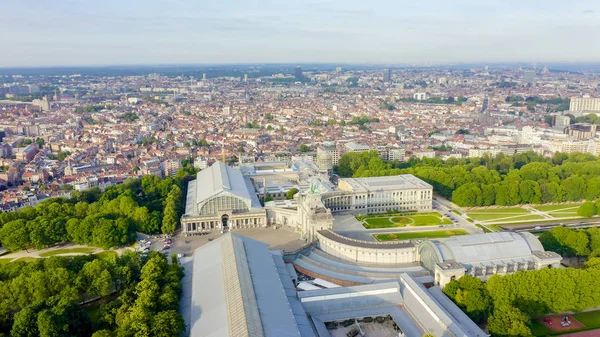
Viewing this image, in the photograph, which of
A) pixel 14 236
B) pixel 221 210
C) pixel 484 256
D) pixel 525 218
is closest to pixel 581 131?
pixel 525 218

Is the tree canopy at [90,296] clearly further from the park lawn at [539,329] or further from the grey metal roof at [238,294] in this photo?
the park lawn at [539,329]

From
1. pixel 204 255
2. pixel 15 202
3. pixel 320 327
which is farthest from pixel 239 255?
pixel 15 202

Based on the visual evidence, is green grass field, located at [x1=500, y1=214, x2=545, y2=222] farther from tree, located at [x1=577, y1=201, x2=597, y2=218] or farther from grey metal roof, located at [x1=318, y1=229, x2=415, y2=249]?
grey metal roof, located at [x1=318, y1=229, x2=415, y2=249]

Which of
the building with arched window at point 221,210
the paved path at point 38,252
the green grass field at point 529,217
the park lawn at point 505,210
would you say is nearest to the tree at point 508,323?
the green grass field at point 529,217

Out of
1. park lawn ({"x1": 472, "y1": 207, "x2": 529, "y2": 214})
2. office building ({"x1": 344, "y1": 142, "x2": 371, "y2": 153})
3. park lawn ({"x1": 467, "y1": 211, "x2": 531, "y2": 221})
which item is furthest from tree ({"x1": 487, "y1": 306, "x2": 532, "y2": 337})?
office building ({"x1": 344, "y1": 142, "x2": 371, "y2": 153})

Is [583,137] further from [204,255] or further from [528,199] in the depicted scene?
[204,255]

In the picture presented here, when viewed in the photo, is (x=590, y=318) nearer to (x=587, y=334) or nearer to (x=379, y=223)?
(x=587, y=334)
